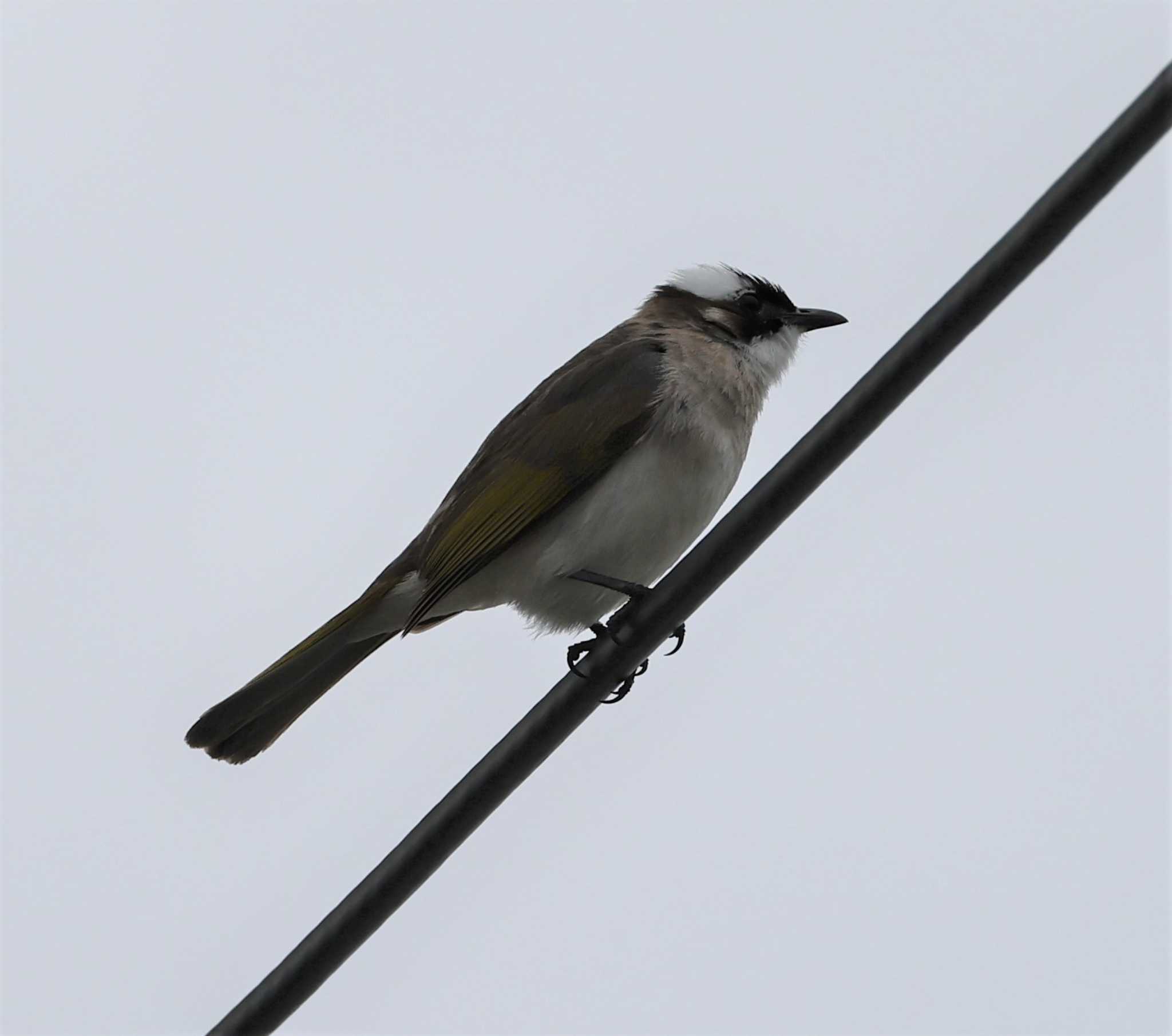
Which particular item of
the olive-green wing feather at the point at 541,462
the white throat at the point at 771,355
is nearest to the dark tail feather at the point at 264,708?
the olive-green wing feather at the point at 541,462

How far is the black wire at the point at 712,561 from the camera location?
9.98 ft

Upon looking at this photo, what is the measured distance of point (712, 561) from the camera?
378 cm

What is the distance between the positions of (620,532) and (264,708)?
1.63 meters

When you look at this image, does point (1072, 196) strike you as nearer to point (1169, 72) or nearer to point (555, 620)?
point (1169, 72)

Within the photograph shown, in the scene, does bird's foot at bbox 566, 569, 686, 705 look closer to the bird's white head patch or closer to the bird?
the bird

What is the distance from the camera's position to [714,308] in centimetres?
683

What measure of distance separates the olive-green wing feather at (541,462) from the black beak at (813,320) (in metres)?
0.72

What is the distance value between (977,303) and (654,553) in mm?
2745

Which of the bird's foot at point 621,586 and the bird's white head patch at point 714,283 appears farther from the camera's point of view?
the bird's white head patch at point 714,283

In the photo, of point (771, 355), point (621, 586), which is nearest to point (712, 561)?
point (621, 586)

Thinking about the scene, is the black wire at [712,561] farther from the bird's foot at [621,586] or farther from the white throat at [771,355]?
the white throat at [771,355]

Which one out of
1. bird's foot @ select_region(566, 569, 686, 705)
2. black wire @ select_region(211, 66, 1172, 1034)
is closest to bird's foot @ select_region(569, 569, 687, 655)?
bird's foot @ select_region(566, 569, 686, 705)

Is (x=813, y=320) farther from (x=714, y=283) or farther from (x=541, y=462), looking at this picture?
(x=541, y=462)

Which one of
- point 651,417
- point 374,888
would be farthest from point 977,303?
point 651,417
